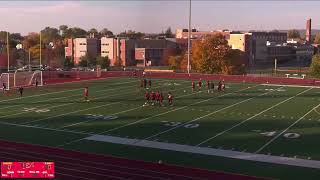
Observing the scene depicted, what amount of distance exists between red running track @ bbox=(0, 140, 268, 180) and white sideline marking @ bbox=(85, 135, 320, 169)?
230cm

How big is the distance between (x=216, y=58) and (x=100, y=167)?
49.0m

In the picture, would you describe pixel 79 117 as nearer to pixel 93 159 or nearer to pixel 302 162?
pixel 93 159

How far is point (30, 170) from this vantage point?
1284 cm

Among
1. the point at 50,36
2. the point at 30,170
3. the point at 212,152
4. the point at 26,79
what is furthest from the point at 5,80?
the point at 50,36

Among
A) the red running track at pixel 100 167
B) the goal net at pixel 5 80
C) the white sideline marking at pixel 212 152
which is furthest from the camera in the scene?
the goal net at pixel 5 80

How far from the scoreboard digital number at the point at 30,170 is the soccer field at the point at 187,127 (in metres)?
5.76

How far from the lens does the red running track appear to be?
16078mm

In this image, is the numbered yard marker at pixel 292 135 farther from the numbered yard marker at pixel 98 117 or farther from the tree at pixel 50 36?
the tree at pixel 50 36

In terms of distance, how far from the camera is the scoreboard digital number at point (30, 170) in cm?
1300

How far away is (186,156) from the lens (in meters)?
18.8

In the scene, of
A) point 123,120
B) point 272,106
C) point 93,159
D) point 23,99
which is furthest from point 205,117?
point 23,99

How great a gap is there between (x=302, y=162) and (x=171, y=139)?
5955 millimetres

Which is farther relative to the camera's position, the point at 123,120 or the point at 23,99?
the point at 23,99

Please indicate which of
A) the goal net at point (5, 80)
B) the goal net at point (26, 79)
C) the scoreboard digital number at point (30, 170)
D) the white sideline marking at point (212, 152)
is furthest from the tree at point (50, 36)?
the scoreboard digital number at point (30, 170)
